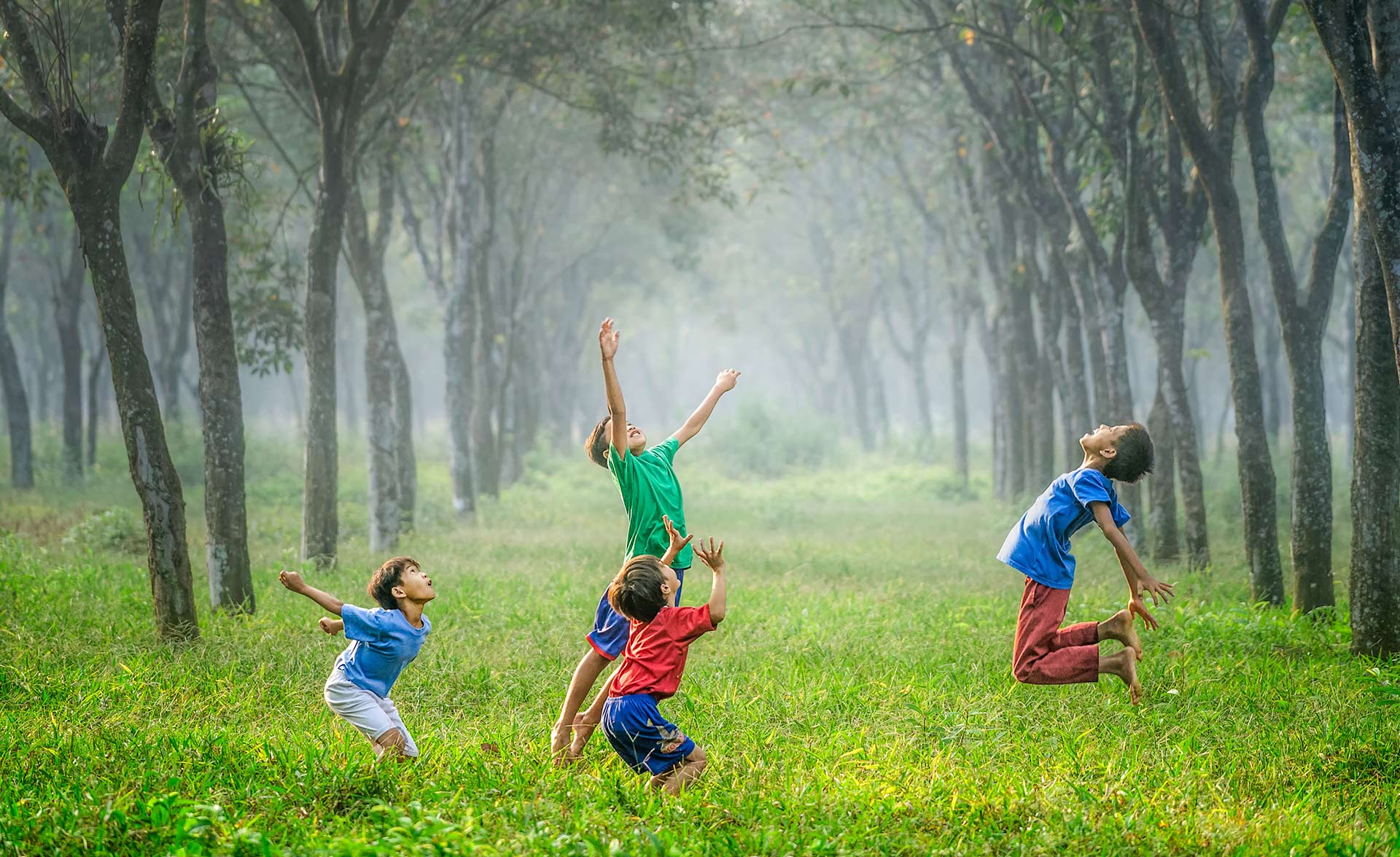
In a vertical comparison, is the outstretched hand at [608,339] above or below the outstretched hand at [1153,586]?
above

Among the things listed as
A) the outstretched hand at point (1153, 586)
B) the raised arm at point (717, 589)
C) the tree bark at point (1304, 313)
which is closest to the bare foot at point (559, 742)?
the raised arm at point (717, 589)

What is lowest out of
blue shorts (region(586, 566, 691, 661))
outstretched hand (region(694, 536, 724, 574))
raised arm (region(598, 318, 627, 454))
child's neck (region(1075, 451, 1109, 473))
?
blue shorts (region(586, 566, 691, 661))

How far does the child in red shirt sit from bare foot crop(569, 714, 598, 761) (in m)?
0.49

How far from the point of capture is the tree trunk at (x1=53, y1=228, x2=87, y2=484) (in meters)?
19.8

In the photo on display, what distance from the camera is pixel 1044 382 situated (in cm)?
1747

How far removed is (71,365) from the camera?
19953 mm

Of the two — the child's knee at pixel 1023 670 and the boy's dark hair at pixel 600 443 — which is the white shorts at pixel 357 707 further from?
the child's knee at pixel 1023 670

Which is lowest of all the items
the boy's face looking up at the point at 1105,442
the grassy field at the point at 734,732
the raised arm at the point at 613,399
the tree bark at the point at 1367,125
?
the grassy field at the point at 734,732

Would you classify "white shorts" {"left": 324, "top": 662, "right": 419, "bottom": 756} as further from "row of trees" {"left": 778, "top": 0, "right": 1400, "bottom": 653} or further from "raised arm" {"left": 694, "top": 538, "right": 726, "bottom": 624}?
"row of trees" {"left": 778, "top": 0, "right": 1400, "bottom": 653}

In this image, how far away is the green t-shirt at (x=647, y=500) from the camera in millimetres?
5695

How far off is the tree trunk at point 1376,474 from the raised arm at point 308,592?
608 centimetres

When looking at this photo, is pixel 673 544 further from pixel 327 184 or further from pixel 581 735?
pixel 327 184

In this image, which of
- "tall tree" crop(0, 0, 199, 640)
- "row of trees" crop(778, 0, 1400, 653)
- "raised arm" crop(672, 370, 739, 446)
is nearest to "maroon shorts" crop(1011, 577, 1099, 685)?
"raised arm" crop(672, 370, 739, 446)

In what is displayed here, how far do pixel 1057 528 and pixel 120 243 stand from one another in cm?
640
